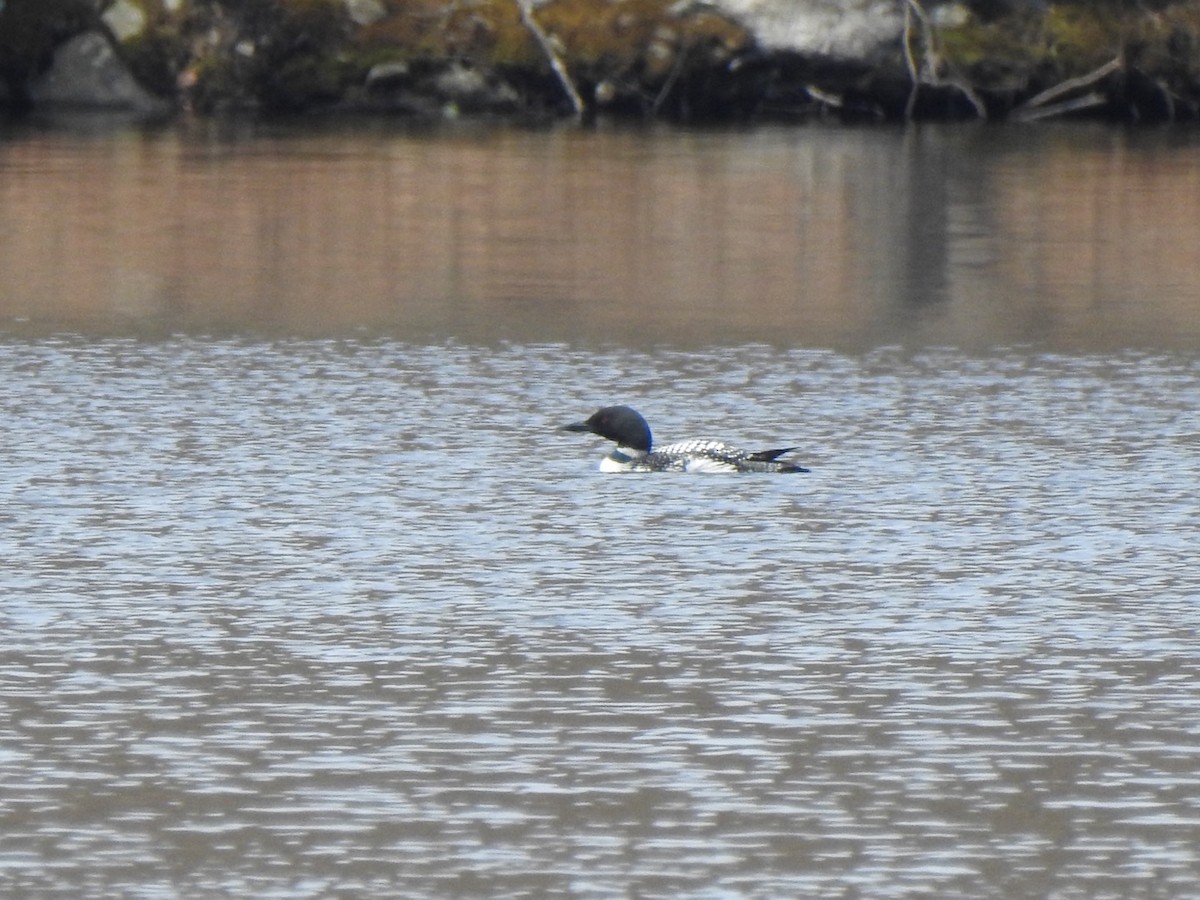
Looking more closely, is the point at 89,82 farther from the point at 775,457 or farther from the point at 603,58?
the point at 775,457

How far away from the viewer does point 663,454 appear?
1369cm

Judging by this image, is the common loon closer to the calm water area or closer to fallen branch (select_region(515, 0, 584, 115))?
the calm water area

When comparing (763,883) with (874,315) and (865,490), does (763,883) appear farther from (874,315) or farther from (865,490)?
(874,315)

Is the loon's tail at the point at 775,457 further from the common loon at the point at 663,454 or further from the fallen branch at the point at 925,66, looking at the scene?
the fallen branch at the point at 925,66

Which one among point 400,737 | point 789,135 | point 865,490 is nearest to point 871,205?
point 789,135

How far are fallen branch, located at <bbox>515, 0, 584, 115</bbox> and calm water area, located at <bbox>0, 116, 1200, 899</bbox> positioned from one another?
24588 millimetres

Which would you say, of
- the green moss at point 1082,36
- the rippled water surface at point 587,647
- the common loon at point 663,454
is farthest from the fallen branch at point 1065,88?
the common loon at point 663,454

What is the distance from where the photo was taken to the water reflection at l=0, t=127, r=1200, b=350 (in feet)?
66.3

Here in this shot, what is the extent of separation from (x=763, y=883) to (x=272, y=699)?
2.42 metres

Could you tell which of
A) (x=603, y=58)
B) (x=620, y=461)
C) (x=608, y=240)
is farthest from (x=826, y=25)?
(x=620, y=461)

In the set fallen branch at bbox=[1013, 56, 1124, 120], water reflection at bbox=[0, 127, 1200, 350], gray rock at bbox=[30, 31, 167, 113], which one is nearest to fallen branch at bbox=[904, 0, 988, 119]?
fallen branch at bbox=[1013, 56, 1124, 120]

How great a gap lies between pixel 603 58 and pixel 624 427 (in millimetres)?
36534

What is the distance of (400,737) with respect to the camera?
8.52 m

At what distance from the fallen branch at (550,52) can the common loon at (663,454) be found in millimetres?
35515
